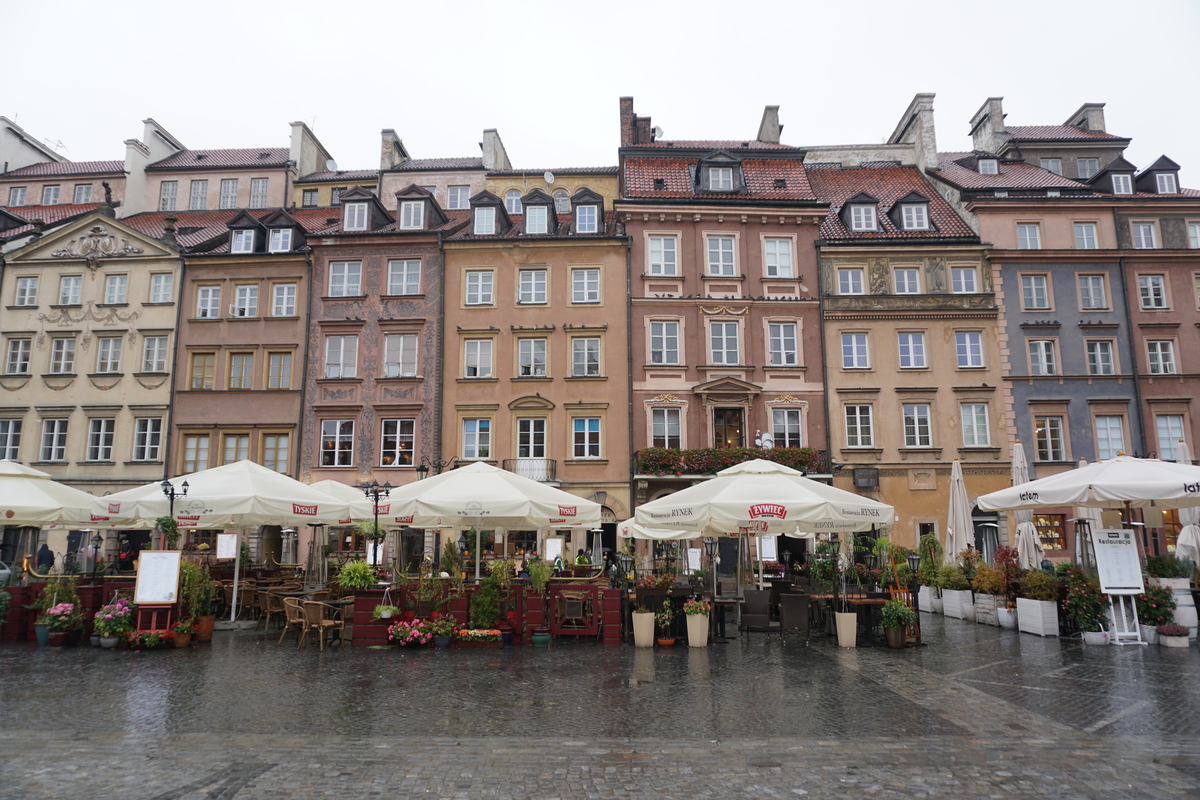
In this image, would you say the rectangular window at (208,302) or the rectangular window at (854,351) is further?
the rectangular window at (208,302)

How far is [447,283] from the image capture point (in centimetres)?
3045

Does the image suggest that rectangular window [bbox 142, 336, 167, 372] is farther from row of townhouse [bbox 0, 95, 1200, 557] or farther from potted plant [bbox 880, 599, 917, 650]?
potted plant [bbox 880, 599, 917, 650]

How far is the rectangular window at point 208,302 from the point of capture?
30.8 metres

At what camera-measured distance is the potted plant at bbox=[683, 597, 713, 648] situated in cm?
1342

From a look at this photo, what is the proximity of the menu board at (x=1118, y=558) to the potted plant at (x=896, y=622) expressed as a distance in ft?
11.6

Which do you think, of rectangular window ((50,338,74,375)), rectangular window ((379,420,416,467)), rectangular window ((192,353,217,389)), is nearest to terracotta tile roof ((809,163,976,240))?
rectangular window ((379,420,416,467))

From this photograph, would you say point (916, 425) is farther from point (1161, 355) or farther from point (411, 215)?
point (411, 215)

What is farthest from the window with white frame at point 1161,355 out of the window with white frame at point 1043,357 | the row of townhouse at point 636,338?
the window with white frame at point 1043,357

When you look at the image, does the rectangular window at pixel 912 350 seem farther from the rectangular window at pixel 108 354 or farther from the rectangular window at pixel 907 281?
the rectangular window at pixel 108 354

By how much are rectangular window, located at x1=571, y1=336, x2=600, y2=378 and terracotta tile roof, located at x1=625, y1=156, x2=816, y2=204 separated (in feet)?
20.1

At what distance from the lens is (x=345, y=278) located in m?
30.7

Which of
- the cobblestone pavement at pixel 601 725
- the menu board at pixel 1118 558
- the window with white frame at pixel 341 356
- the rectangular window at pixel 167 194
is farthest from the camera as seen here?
the rectangular window at pixel 167 194

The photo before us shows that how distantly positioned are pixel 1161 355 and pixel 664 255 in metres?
19.2

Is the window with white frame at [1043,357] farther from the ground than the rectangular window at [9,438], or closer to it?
farther from the ground
